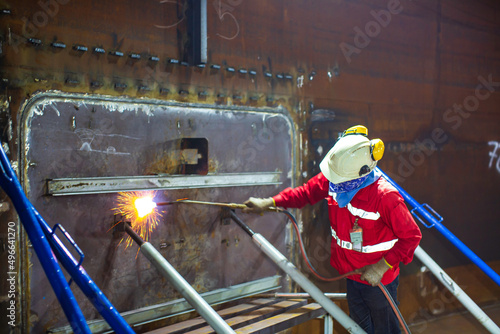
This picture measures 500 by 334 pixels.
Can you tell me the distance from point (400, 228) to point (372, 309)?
0.57 metres

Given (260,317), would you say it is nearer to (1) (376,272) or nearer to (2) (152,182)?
(1) (376,272)

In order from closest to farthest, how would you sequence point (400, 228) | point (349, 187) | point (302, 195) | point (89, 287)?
point (89, 287)
point (400, 228)
point (349, 187)
point (302, 195)

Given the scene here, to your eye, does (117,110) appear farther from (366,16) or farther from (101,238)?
(366,16)

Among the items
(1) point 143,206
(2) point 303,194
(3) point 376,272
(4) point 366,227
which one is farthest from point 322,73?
(1) point 143,206

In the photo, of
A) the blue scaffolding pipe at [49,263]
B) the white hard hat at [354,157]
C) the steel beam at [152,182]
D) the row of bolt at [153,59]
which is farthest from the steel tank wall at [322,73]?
the white hard hat at [354,157]

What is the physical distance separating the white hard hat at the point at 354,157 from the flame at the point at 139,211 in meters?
1.09

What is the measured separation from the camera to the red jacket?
2326 millimetres

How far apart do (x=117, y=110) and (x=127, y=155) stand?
0.85 ft

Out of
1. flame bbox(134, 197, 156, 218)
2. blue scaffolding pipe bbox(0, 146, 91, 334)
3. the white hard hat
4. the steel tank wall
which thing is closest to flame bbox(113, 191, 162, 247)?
flame bbox(134, 197, 156, 218)

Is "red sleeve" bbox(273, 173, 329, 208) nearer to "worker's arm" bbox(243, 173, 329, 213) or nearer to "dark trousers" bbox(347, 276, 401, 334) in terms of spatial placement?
"worker's arm" bbox(243, 173, 329, 213)

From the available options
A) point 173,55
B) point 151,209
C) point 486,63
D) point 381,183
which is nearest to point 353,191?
point 381,183

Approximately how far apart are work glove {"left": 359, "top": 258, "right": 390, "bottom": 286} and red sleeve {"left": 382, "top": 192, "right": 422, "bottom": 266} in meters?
0.04

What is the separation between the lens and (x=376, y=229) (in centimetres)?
246

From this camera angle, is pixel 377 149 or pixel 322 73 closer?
pixel 377 149
